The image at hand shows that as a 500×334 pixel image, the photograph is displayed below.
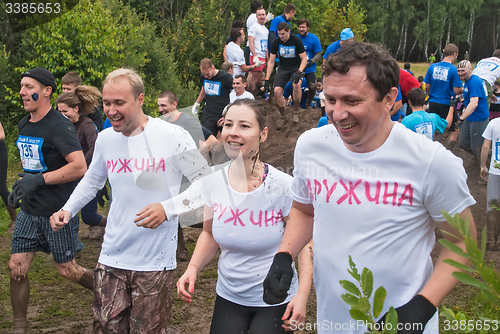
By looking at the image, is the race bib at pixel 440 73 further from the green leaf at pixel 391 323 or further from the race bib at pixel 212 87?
the green leaf at pixel 391 323

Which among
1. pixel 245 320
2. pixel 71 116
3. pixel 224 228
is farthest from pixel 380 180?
pixel 71 116

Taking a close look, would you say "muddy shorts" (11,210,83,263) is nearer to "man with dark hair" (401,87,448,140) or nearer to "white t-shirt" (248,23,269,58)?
"man with dark hair" (401,87,448,140)

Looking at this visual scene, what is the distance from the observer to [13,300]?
13.0 ft

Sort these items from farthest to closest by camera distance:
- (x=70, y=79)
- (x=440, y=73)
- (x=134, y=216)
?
1. (x=440, y=73)
2. (x=70, y=79)
3. (x=134, y=216)

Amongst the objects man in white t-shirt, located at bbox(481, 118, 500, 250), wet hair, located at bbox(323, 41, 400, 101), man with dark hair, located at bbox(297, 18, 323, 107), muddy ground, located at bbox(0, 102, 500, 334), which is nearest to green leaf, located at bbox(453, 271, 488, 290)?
wet hair, located at bbox(323, 41, 400, 101)

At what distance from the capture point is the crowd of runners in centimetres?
187

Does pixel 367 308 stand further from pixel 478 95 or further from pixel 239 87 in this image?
pixel 478 95

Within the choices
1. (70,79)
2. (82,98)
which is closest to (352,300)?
(82,98)

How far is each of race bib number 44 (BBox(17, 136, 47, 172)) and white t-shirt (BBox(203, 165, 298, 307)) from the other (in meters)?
1.87

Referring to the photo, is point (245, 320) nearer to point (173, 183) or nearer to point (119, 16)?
point (173, 183)

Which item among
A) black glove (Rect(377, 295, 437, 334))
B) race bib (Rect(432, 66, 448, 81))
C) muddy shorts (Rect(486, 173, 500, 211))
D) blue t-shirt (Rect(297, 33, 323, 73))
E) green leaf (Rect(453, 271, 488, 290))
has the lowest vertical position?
muddy shorts (Rect(486, 173, 500, 211))

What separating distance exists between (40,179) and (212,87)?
5.47m

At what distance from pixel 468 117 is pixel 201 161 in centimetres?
670

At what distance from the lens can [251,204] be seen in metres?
2.73
